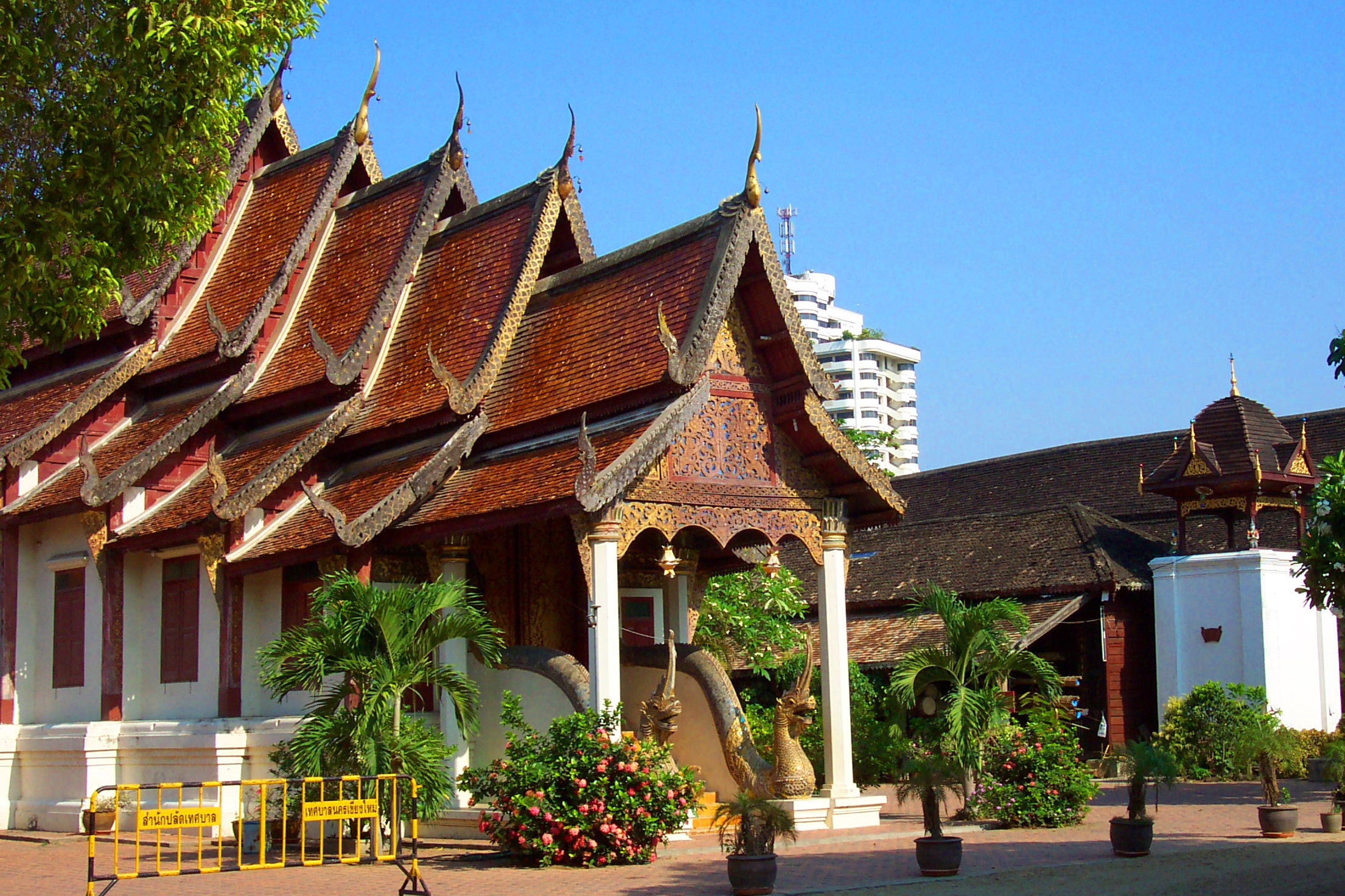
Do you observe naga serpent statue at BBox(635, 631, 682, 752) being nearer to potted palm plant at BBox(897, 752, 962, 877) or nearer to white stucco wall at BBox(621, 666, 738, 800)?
white stucco wall at BBox(621, 666, 738, 800)

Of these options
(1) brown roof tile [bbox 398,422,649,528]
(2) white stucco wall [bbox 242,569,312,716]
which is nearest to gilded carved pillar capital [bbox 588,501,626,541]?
(1) brown roof tile [bbox 398,422,649,528]

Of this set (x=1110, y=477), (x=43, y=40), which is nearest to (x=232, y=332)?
(x=43, y=40)

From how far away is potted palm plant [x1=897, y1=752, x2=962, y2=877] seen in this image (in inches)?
477

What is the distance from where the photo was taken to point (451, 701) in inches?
609

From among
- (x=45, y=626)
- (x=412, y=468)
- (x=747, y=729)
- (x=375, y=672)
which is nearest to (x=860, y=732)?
(x=747, y=729)

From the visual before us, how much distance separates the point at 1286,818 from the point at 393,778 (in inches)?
347

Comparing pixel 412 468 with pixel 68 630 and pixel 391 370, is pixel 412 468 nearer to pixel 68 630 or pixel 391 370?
pixel 391 370

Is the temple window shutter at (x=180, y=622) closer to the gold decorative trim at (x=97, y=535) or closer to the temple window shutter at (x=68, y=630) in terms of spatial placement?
the gold decorative trim at (x=97, y=535)

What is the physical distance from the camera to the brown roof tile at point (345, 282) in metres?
18.8

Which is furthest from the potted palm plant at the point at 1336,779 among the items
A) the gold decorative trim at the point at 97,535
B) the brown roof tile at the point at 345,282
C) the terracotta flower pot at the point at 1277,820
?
the gold decorative trim at the point at 97,535

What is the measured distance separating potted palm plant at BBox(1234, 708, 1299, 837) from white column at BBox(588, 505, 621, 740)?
21.4 feet

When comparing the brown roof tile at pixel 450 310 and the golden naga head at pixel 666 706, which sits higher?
the brown roof tile at pixel 450 310

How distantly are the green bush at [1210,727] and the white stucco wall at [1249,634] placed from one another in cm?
91

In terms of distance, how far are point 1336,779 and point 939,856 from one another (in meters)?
6.38
